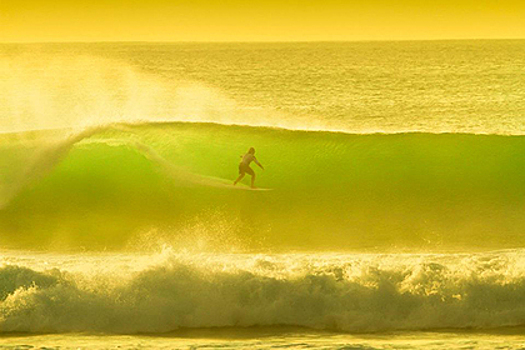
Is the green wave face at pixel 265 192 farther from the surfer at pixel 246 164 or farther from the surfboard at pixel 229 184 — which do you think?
the surfer at pixel 246 164

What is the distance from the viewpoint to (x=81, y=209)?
13.4 m

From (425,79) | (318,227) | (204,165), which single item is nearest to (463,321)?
(318,227)

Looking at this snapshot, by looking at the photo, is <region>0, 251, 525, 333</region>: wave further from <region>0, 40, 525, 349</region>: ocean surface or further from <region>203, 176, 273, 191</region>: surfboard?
<region>203, 176, 273, 191</region>: surfboard

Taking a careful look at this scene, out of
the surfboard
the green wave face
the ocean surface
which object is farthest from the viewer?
the surfboard

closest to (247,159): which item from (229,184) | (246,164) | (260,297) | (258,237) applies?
(246,164)

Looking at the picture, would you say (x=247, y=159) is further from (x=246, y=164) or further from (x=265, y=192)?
(x=265, y=192)

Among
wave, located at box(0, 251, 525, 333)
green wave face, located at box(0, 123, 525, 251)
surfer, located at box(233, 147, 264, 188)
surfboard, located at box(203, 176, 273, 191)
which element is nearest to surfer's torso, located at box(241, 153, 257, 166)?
surfer, located at box(233, 147, 264, 188)

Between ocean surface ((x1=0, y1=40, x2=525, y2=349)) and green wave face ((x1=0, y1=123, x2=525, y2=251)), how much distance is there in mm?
29

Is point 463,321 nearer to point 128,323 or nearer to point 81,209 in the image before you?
point 128,323

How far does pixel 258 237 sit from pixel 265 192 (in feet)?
4.08

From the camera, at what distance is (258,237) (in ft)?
40.8

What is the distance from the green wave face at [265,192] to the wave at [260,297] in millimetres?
2645

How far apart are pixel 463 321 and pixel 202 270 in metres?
2.57

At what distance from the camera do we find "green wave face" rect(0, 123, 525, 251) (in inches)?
490
